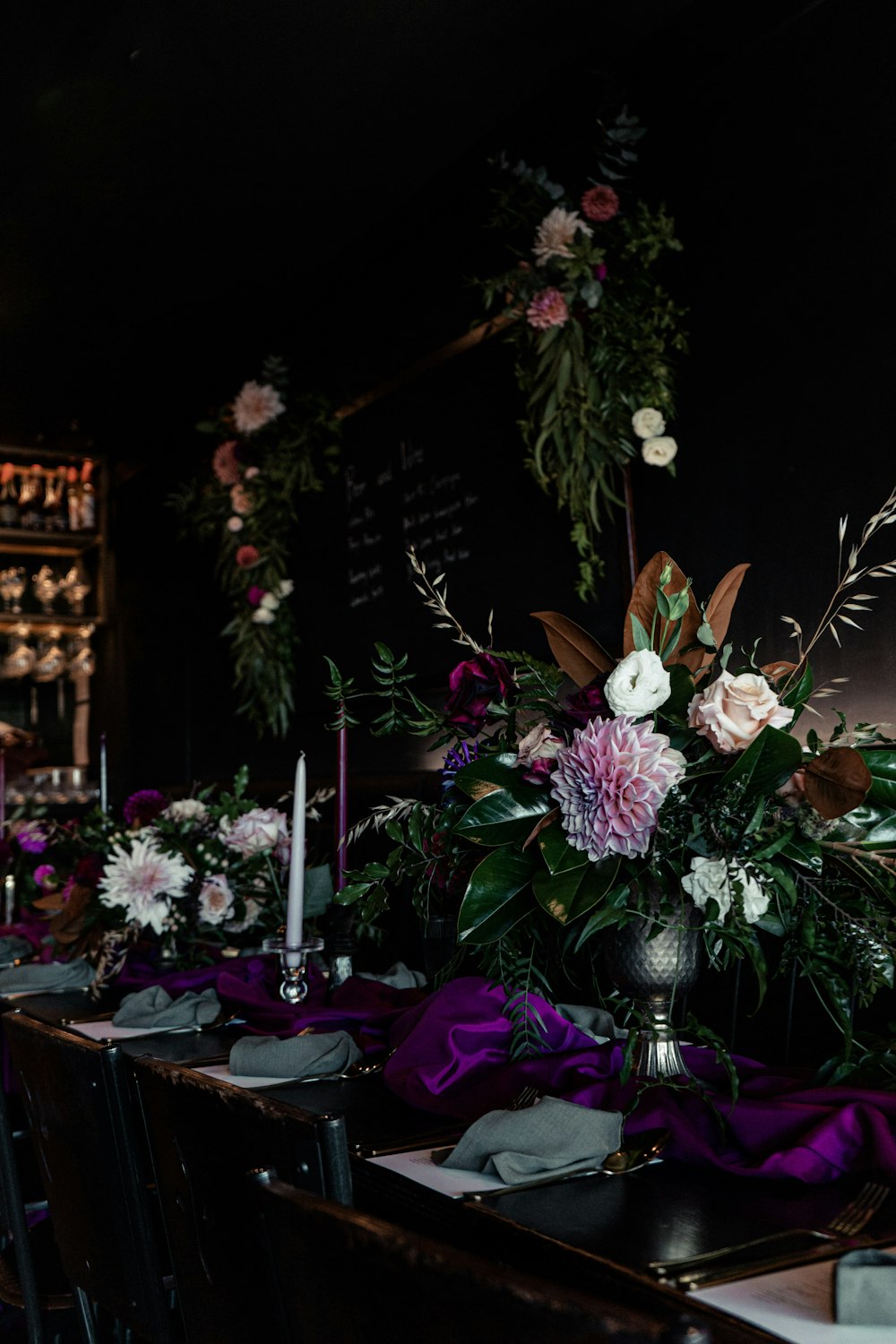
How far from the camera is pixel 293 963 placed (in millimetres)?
1890

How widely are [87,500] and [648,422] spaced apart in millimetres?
3852

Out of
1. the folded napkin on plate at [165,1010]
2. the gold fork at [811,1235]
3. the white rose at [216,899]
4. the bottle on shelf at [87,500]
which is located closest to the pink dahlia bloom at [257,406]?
the bottle on shelf at [87,500]

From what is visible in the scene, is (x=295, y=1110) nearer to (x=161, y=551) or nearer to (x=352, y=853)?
(x=352, y=853)

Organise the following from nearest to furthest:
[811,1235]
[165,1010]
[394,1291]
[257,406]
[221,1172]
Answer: [394,1291]
[811,1235]
[221,1172]
[165,1010]
[257,406]

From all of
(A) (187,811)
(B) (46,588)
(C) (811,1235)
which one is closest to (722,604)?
(C) (811,1235)

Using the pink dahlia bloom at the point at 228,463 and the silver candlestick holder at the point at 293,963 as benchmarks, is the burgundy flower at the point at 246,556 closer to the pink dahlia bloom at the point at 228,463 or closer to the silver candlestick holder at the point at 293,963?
the pink dahlia bloom at the point at 228,463

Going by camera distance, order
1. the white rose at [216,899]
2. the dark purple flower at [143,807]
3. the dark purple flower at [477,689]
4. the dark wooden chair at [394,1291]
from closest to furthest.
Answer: the dark wooden chair at [394,1291]
the dark purple flower at [477,689]
the white rose at [216,899]
the dark purple flower at [143,807]

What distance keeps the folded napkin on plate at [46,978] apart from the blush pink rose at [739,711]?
1.58 m

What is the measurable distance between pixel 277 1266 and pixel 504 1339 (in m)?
0.22

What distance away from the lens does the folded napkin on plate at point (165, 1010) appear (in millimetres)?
1912

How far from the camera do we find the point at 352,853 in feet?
10.5

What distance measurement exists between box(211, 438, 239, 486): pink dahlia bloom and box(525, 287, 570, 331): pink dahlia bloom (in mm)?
1829

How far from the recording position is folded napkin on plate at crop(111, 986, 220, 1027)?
191cm

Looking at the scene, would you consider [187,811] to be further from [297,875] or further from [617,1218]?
[617,1218]
